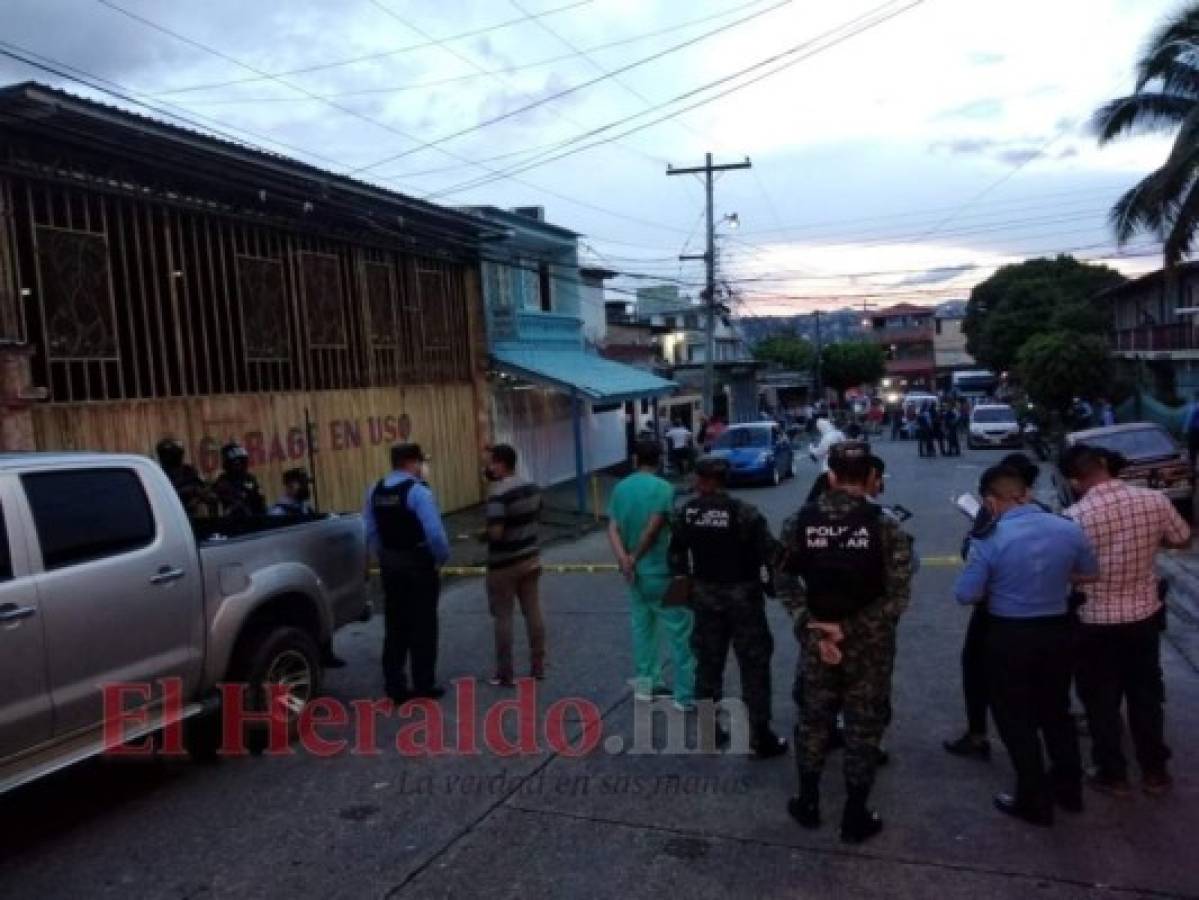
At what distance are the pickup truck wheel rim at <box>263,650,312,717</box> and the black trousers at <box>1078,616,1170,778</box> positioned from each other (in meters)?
4.24

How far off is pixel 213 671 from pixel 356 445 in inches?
407

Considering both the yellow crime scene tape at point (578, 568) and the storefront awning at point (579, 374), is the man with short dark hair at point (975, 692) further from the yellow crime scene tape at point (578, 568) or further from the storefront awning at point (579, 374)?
the storefront awning at point (579, 374)

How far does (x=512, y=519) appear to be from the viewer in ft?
22.6

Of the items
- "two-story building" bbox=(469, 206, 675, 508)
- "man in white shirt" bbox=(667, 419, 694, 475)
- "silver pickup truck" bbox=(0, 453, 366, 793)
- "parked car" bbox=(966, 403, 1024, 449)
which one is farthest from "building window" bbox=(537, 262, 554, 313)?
"silver pickup truck" bbox=(0, 453, 366, 793)

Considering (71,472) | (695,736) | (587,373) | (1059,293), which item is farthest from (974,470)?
(1059,293)

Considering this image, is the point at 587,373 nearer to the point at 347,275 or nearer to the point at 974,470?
the point at 347,275

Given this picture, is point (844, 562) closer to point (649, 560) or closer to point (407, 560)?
point (649, 560)

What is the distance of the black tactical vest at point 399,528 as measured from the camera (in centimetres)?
652

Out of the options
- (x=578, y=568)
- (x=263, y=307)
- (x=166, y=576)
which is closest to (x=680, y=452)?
(x=578, y=568)

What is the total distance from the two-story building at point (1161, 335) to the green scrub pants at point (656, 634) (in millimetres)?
26686

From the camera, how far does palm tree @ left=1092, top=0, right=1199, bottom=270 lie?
17328 millimetres

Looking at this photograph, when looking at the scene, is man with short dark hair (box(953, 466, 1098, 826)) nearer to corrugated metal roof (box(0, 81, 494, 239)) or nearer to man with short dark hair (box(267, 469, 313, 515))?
man with short dark hair (box(267, 469, 313, 515))

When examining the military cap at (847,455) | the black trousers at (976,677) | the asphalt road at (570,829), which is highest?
the military cap at (847,455)

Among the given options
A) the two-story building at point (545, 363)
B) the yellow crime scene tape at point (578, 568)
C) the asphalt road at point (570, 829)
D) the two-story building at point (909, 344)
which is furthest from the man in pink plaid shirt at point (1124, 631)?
the two-story building at point (909, 344)
